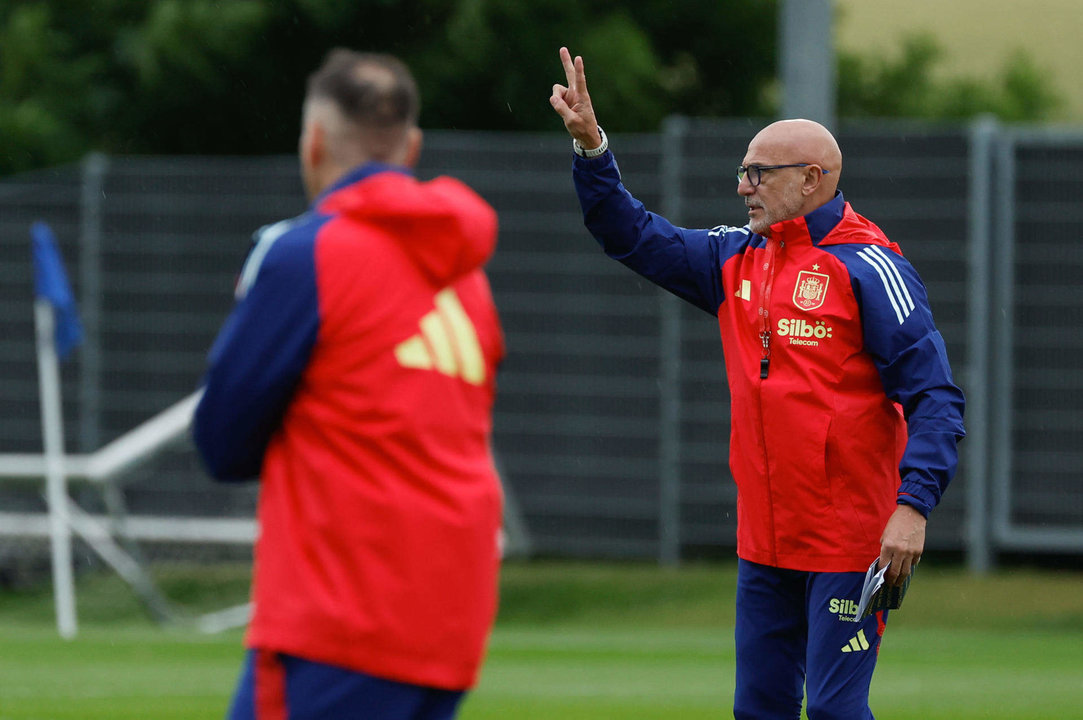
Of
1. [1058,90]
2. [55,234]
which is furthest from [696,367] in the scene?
[1058,90]

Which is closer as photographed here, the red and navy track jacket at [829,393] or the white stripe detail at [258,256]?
the white stripe detail at [258,256]

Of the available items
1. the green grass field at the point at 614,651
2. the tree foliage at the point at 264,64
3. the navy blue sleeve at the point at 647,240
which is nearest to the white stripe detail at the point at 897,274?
the navy blue sleeve at the point at 647,240

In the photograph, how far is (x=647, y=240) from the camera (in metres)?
5.80

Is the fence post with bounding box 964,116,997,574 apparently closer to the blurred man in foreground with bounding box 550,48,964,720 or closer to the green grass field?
the green grass field

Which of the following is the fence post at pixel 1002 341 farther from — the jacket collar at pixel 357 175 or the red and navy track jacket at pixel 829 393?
the jacket collar at pixel 357 175

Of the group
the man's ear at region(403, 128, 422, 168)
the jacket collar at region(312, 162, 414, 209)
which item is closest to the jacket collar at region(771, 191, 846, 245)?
the man's ear at region(403, 128, 422, 168)

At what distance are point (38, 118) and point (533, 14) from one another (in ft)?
20.6

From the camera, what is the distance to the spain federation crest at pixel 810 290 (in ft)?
17.5

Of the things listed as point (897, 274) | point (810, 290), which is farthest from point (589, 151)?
point (897, 274)

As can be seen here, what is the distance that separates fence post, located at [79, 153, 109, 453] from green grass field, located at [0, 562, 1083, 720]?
64.5 inches

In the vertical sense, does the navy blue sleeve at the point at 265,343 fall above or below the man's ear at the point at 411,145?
below

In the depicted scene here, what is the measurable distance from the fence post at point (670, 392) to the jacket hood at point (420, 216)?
11.7m

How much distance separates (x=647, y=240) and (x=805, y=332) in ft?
2.34

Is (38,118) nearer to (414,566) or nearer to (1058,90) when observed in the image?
(414,566)
